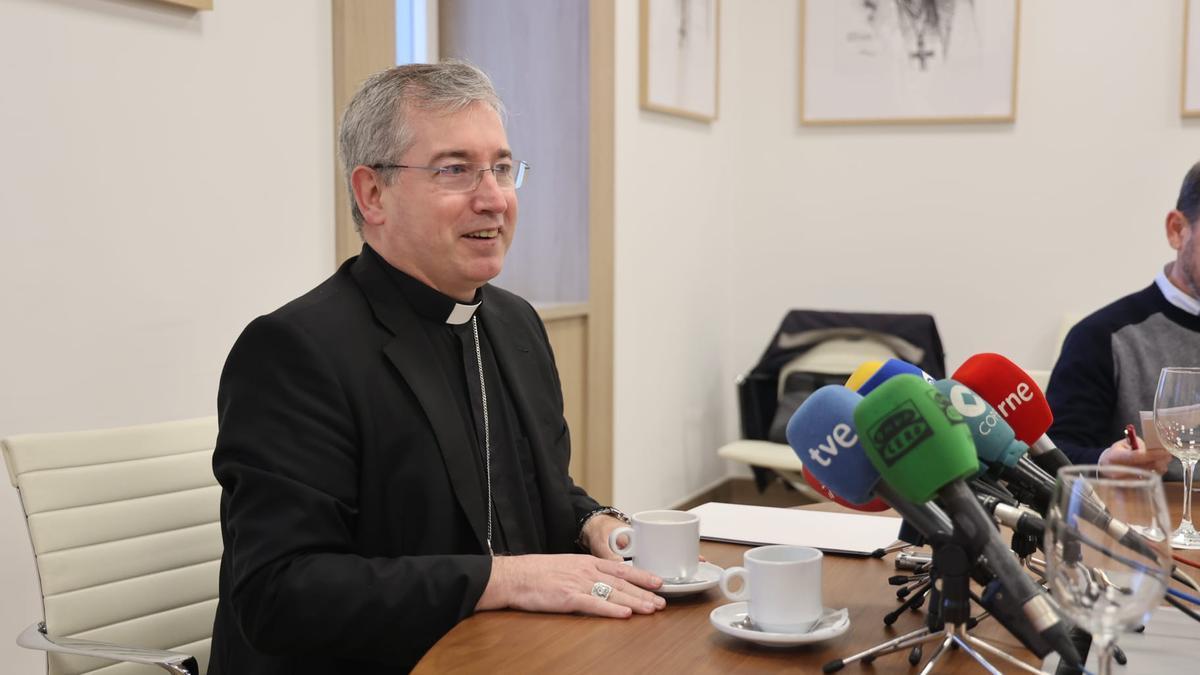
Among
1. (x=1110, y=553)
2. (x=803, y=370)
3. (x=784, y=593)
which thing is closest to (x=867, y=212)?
(x=803, y=370)

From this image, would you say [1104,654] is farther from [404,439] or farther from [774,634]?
[404,439]

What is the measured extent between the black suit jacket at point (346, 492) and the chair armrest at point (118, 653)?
0.08 meters

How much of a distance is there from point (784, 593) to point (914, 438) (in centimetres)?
29

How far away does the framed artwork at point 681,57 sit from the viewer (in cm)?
441

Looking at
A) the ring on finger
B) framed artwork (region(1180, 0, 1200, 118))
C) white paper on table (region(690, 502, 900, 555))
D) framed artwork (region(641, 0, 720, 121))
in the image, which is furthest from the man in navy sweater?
framed artwork (region(1180, 0, 1200, 118))

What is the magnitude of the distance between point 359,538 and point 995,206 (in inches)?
156

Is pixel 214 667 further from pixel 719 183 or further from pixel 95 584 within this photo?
pixel 719 183

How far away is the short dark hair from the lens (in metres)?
2.63

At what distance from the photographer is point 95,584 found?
5.97 ft

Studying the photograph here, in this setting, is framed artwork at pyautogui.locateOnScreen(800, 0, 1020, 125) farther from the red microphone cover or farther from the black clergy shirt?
the red microphone cover

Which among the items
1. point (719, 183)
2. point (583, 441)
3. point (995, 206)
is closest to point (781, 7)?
point (719, 183)

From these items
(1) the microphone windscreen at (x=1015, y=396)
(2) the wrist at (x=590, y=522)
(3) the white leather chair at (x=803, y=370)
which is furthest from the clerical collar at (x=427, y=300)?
(3) the white leather chair at (x=803, y=370)

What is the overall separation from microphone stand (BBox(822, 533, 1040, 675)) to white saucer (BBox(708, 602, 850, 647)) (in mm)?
40

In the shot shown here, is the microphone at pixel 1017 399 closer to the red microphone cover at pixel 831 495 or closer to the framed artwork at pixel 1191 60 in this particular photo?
the red microphone cover at pixel 831 495
